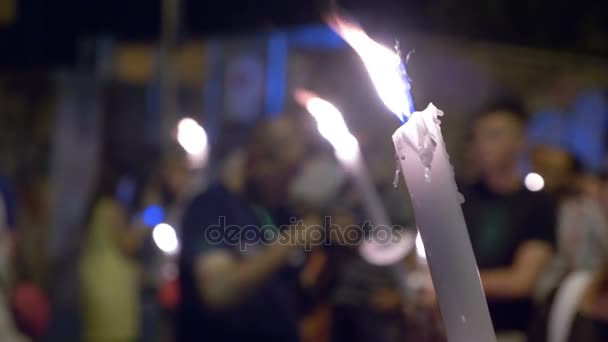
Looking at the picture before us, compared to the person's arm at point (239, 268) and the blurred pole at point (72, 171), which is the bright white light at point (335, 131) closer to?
the person's arm at point (239, 268)

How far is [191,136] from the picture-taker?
3.81m

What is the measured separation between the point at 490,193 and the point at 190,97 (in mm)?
1777

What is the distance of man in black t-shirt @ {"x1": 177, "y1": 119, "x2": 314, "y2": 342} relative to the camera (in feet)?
7.35

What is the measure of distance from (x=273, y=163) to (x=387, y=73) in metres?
1.71

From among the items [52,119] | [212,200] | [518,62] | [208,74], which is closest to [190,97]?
[208,74]

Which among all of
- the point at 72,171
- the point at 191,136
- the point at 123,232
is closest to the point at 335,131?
the point at 191,136

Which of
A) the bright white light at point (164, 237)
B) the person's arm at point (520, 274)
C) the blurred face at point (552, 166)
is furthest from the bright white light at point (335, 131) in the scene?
the bright white light at point (164, 237)

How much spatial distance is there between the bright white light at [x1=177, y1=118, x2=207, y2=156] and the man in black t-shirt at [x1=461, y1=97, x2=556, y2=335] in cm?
138

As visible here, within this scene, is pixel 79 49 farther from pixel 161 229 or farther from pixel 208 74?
pixel 161 229

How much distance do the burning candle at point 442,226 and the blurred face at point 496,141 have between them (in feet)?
5.84

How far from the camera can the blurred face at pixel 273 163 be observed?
2336mm

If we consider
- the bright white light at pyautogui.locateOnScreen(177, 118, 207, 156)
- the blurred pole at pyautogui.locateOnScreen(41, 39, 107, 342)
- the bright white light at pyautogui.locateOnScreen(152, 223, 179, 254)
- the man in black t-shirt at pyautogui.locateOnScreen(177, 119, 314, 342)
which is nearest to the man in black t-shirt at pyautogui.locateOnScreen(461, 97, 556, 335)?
the man in black t-shirt at pyautogui.locateOnScreen(177, 119, 314, 342)

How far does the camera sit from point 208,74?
3.81 metres

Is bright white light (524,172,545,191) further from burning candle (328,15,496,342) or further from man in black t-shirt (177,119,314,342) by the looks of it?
burning candle (328,15,496,342)
